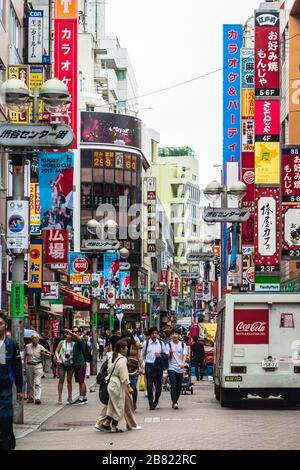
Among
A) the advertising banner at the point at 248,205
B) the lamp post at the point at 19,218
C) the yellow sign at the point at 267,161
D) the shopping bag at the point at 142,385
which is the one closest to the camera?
the lamp post at the point at 19,218

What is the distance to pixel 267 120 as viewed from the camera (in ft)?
143

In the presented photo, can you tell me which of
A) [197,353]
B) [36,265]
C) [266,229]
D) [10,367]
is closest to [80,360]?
[197,353]

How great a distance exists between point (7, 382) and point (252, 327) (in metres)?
12.2

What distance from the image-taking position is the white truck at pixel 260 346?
84.9 feet

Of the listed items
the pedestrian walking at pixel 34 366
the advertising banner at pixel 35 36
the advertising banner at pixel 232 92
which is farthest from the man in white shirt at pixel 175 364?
the advertising banner at pixel 232 92

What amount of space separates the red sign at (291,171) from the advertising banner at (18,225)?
18.0 meters

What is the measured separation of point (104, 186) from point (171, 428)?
3261 inches

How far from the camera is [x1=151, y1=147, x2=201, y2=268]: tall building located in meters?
172

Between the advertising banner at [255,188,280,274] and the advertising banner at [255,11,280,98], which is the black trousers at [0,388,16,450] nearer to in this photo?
the advertising banner at [255,188,280,274]

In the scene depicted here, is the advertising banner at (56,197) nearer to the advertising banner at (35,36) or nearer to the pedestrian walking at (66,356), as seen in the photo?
the pedestrian walking at (66,356)

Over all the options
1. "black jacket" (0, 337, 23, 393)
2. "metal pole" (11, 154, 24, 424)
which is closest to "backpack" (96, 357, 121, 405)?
"metal pole" (11, 154, 24, 424)

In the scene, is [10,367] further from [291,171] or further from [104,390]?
[291,171]

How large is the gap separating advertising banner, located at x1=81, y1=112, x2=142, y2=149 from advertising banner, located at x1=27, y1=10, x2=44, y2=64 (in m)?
54.0

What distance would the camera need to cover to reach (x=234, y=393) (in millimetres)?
26219
